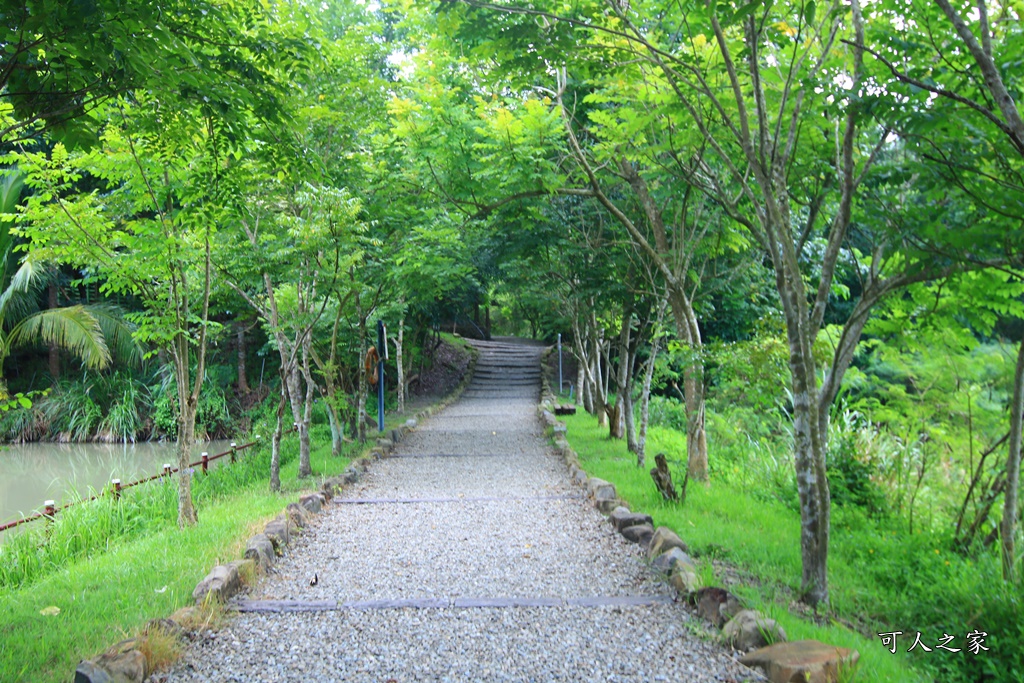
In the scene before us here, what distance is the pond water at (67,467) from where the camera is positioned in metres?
9.08

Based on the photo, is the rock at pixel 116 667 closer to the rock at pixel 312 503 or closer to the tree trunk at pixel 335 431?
the rock at pixel 312 503

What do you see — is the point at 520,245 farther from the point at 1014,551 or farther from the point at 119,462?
the point at 119,462

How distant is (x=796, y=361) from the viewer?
3.67 m

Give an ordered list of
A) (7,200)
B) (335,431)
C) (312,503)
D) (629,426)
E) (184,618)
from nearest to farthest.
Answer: (184,618) → (312,503) → (7,200) → (629,426) → (335,431)

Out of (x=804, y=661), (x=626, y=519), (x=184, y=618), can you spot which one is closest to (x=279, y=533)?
(x=184, y=618)

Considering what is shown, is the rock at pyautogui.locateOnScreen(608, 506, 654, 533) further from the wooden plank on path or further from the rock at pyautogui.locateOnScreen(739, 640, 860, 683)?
the rock at pyautogui.locateOnScreen(739, 640, 860, 683)

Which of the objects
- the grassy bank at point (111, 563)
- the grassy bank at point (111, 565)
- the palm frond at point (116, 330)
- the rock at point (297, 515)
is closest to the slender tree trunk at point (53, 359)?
the palm frond at point (116, 330)

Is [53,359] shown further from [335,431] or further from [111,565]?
[111,565]

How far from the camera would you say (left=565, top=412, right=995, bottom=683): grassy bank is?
10.8 ft

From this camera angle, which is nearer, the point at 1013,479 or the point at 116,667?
the point at 116,667

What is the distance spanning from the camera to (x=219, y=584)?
383 cm

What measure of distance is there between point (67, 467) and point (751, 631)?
12.5 m

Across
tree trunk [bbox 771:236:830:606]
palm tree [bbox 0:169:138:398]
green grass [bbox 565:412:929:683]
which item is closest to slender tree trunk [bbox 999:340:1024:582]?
green grass [bbox 565:412:929:683]

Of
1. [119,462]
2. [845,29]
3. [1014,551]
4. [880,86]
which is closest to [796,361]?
[880,86]
